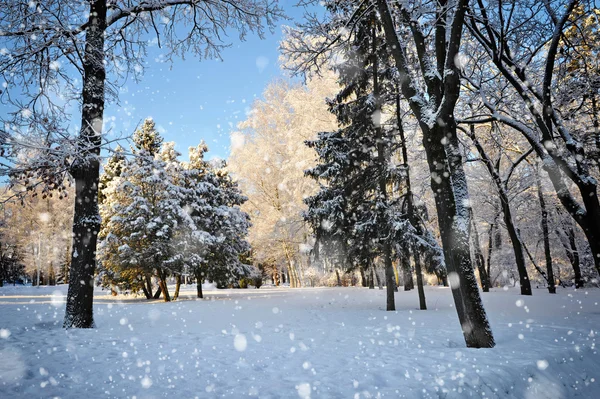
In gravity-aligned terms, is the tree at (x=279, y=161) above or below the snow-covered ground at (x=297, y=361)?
above

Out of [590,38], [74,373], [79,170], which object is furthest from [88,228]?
[590,38]

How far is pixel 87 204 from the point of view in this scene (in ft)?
24.1

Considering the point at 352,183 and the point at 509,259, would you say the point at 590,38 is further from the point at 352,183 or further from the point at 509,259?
the point at 509,259

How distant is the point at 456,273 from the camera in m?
5.57

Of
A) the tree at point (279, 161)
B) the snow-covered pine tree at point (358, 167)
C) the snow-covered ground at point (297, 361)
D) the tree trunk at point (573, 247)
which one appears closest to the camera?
the snow-covered ground at point (297, 361)

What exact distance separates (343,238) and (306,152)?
7.69 metres

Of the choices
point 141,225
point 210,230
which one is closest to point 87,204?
point 141,225

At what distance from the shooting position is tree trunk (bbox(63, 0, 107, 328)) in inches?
277

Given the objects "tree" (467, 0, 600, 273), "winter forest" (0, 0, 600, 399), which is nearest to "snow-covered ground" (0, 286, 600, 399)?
"winter forest" (0, 0, 600, 399)

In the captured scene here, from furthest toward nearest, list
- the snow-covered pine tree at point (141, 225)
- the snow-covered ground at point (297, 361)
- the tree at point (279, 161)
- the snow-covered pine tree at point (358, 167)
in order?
the tree at point (279, 161), the snow-covered pine tree at point (141, 225), the snow-covered pine tree at point (358, 167), the snow-covered ground at point (297, 361)

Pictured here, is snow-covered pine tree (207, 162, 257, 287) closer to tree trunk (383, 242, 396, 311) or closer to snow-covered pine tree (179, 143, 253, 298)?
snow-covered pine tree (179, 143, 253, 298)

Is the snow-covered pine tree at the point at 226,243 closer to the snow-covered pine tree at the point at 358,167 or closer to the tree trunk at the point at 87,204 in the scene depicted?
the snow-covered pine tree at the point at 358,167

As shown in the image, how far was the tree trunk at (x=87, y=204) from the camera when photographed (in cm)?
703

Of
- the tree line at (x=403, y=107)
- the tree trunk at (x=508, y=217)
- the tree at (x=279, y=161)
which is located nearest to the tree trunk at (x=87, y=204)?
the tree line at (x=403, y=107)
